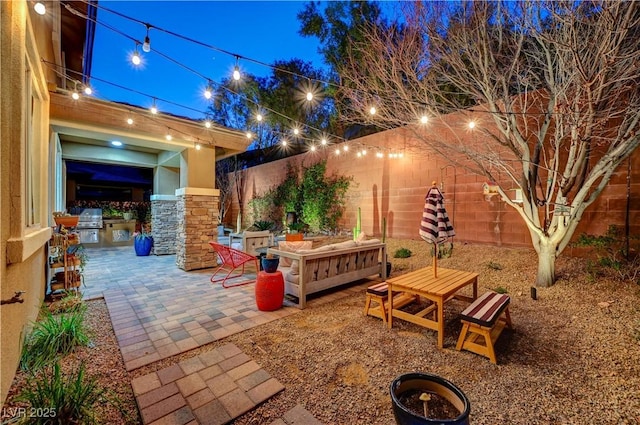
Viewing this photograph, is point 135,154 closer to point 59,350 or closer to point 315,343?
point 59,350

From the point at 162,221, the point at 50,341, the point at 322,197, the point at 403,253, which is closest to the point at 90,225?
the point at 162,221

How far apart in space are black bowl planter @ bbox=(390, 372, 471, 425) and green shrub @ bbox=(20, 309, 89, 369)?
299 centimetres

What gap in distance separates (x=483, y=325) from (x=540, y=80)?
4.28m

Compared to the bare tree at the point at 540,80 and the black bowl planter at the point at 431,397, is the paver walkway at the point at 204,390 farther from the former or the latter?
the bare tree at the point at 540,80

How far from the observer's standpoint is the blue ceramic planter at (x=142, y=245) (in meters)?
8.05

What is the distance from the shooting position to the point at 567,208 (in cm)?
400

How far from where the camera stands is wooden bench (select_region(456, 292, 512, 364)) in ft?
8.36

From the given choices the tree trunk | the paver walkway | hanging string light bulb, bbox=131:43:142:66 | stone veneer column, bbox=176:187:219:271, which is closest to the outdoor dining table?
the tree trunk

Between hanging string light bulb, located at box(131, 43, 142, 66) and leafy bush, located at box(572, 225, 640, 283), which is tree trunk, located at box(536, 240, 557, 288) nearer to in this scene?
leafy bush, located at box(572, 225, 640, 283)

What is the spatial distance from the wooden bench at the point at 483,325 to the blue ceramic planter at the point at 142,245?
8565mm

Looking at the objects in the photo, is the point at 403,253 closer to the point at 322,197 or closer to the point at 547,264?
the point at 547,264

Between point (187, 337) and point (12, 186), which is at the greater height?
point (12, 186)

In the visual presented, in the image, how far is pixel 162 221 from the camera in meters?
8.28

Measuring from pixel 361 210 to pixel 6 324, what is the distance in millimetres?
7598
